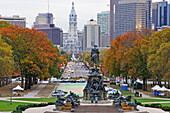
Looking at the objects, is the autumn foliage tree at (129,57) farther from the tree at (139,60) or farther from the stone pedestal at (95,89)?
the stone pedestal at (95,89)

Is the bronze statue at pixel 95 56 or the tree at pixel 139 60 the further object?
the tree at pixel 139 60

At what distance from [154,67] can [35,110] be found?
31969 millimetres

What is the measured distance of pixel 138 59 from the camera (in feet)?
274

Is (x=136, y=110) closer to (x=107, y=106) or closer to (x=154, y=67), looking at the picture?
(x=107, y=106)

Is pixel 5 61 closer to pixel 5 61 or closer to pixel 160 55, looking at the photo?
pixel 5 61

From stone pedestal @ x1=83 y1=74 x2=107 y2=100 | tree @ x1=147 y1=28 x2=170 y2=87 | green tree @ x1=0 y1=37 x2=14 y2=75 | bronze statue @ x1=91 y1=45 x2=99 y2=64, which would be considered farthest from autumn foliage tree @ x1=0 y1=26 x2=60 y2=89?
stone pedestal @ x1=83 y1=74 x2=107 y2=100

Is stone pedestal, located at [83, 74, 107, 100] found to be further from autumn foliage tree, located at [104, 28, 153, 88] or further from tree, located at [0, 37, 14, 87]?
autumn foliage tree, located at [104, 28, 153, 88]

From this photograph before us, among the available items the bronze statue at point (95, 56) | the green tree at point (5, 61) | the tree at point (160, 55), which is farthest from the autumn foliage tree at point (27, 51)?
the bronze statue at point (95, 56)

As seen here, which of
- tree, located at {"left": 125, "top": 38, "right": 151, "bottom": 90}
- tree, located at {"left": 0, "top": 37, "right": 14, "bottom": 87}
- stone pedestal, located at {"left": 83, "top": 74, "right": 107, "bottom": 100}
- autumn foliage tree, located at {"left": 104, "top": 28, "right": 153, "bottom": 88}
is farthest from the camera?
autumn foliage tree, located at {"left": 104, "top": 28, "right": 153, "bottom": 88}

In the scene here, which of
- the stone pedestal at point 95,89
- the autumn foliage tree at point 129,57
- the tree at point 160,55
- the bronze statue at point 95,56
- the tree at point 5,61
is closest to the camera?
the stone pedestal at point 95,89

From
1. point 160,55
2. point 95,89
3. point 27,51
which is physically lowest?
point 95,89

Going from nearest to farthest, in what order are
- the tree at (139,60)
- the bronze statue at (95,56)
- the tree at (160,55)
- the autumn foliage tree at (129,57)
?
1. the bronze statue at (95,56)
2. the tree at (160,55)
3. the tree at (139,60)
4. the autumn foliage tree at (129,57)

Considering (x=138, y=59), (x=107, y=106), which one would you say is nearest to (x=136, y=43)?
(x=138, y=59)

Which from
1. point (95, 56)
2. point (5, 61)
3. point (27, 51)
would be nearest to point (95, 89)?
point (95, 56)
